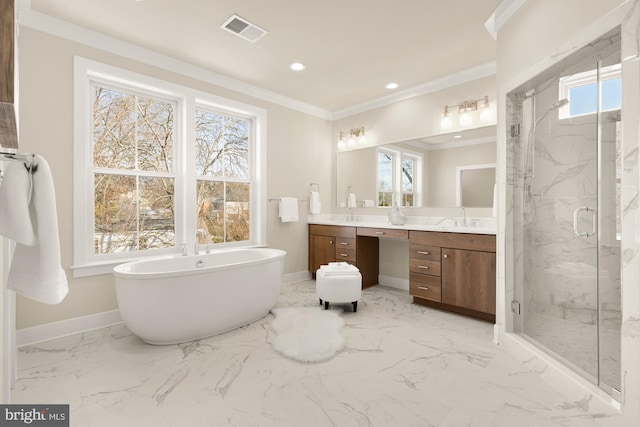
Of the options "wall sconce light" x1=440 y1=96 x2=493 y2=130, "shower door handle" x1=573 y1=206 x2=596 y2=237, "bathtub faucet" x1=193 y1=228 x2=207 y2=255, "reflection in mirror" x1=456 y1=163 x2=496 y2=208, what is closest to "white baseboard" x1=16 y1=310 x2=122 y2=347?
"bathtub faucet" x1=193 y1=228 x2=207 y2=255

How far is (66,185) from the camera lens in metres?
2.66

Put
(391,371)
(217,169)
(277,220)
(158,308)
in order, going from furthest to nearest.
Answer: (277,220)
(217,169)
(158,308)
(391,371)

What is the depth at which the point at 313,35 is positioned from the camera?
2.78 m

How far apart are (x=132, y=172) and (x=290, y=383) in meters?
2.46

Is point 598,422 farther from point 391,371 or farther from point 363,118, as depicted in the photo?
point 363,118

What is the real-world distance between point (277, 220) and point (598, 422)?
136 inches

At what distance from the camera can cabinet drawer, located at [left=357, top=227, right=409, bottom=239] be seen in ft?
11.6

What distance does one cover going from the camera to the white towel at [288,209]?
13.9 ft

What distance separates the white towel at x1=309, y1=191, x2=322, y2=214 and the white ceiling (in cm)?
148

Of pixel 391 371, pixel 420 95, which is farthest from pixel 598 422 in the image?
pixel 420 95

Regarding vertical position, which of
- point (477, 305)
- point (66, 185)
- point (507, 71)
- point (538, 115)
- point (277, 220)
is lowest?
point (477, 305)

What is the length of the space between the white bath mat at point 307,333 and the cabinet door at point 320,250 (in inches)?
44.0

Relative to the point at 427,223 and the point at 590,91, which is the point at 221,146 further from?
the point at 590,91

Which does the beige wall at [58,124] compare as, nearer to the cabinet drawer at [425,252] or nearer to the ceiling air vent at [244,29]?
the ceiling air vent at [244,29]
